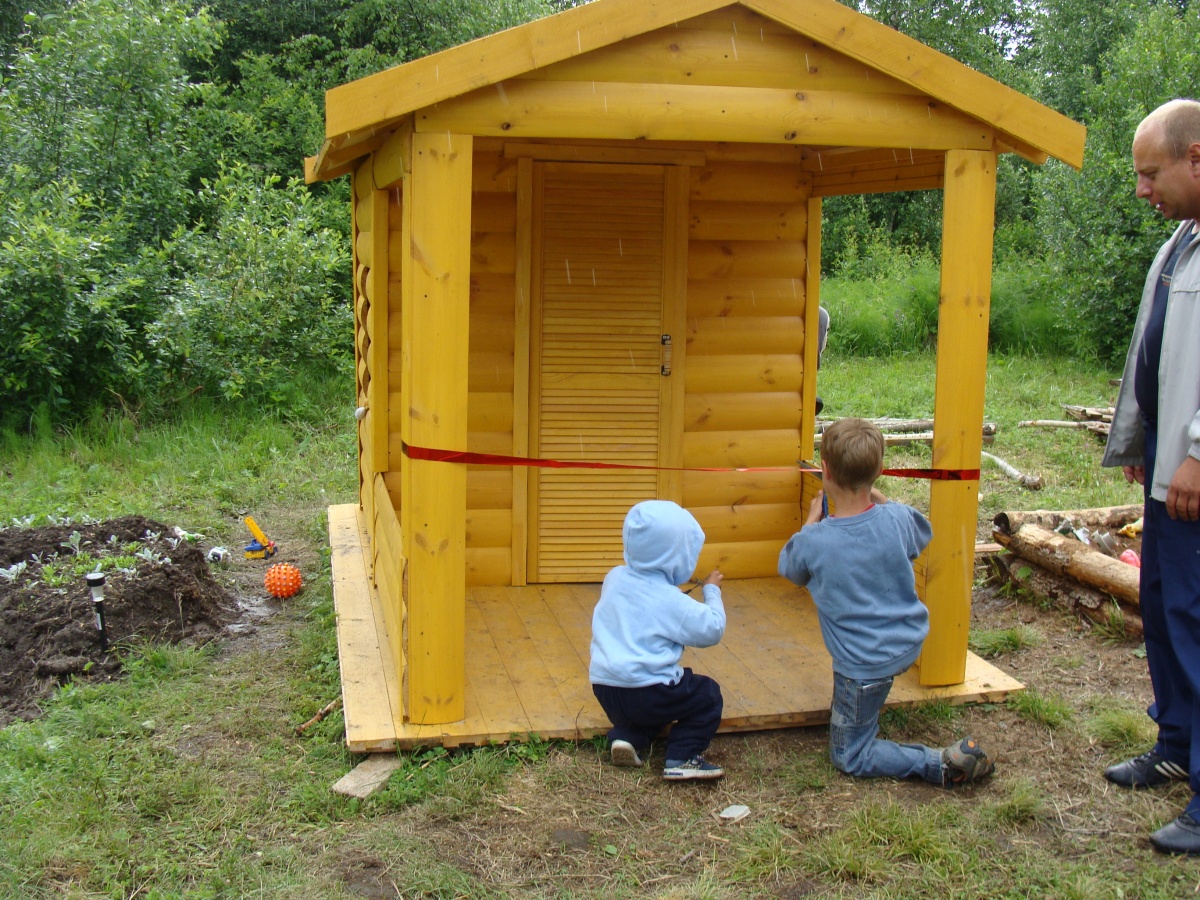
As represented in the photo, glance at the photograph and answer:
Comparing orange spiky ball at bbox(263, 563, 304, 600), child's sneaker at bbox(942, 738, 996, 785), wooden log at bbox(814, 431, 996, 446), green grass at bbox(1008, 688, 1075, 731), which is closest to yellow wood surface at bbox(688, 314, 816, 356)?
green grass at bbox(1008, 688, 1075, 731)

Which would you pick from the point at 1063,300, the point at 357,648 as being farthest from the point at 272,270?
the point at 1063,300

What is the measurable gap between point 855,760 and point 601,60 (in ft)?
8.99

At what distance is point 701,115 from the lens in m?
4.15

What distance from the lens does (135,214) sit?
11.3m

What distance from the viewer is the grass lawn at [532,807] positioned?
3.41 meters

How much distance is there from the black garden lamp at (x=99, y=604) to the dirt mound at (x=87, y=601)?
1.9 inches

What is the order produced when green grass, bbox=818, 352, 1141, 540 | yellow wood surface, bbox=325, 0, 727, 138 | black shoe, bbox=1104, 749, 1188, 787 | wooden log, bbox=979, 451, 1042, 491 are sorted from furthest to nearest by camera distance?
wooden log, bbox=979, 451, 1042, 491, green grass, bbox=818, 352, 1141, 540, black shoe, bbox=1104, 749, 1188, 787, yellow wood surface, bbox=325, 0, 727, 138

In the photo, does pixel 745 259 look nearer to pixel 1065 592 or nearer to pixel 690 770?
pixel 1065 592

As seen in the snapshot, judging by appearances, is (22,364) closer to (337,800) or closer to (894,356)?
(337,800)

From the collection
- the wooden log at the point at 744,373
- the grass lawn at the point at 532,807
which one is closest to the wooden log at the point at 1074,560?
the grass lawn at the point at 532,807

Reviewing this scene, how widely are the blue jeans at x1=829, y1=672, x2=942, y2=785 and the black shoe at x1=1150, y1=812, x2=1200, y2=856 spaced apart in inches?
28.4

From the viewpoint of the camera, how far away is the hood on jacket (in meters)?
3.92

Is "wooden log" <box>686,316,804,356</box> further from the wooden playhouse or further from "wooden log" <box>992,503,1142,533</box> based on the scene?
"wooden log" <box>992,503,1142,533</box>

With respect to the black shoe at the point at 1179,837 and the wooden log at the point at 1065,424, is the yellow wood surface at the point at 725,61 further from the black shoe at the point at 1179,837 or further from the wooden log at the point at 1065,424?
the wooden log at the point at 1065,424
